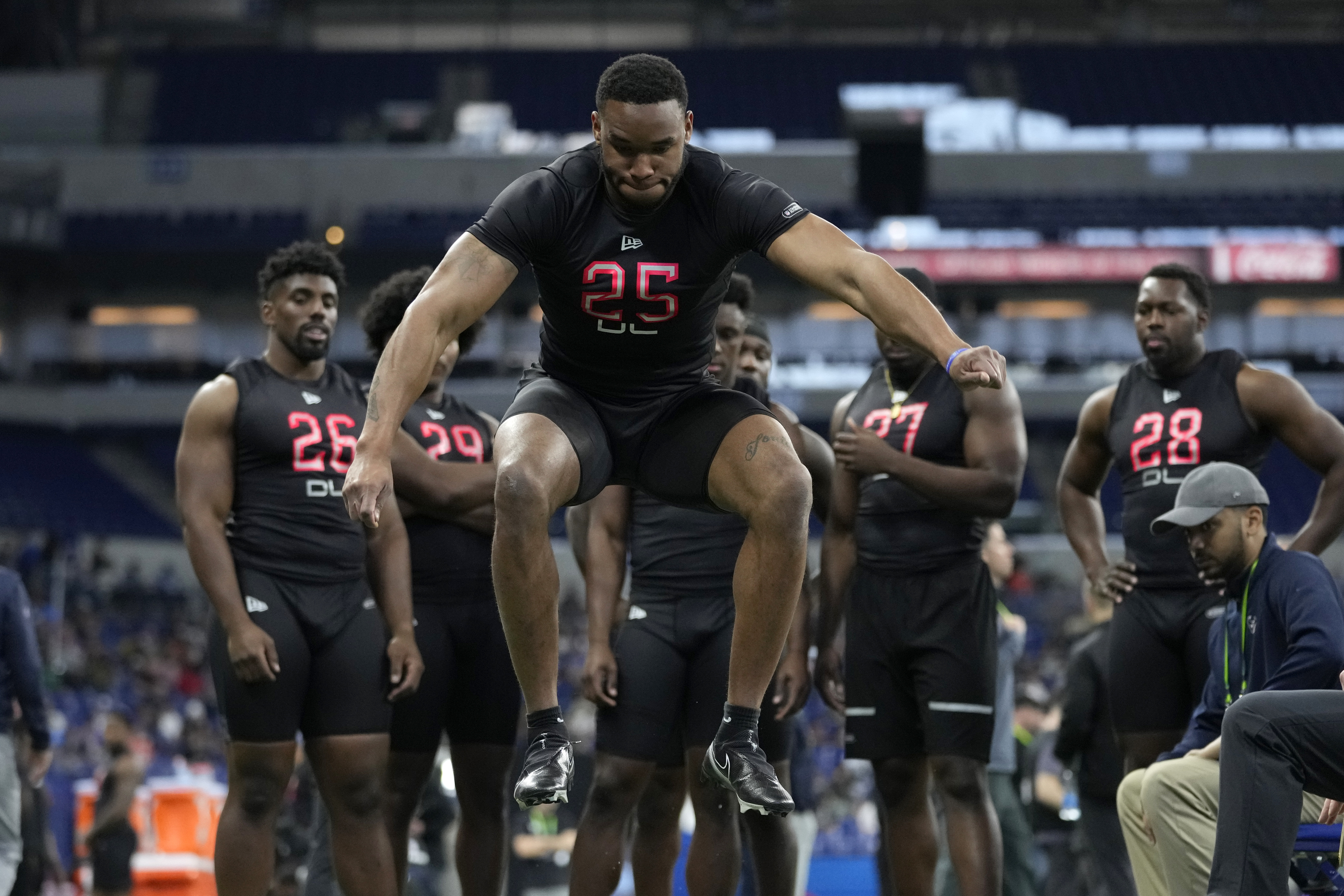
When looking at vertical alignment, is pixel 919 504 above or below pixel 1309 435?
below

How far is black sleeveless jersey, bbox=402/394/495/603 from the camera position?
547 centimetres

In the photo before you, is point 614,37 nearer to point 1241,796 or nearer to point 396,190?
point 396,190

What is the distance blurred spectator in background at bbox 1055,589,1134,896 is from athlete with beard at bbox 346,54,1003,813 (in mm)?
3025

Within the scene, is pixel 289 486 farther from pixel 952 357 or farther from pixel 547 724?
pixel 952 357

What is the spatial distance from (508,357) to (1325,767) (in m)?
22.3

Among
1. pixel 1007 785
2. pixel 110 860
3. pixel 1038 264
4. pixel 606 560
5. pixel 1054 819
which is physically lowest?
pixel 110 860

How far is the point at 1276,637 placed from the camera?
4.58m

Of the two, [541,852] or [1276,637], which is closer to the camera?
[1276,637]

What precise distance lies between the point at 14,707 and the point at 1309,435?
5.50 metres

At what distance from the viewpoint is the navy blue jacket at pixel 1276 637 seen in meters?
4.39

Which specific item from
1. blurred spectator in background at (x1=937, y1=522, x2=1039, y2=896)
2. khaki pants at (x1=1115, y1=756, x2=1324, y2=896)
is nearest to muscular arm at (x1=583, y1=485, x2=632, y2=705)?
khaki pants at (x1=1115, y1=756, x2=1324, y2=896)

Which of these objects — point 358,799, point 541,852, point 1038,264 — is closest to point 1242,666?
point 358,799

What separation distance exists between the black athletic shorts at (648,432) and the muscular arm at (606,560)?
0.89 meters

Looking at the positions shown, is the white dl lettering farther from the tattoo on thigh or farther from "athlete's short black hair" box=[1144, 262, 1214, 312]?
"athlete's short black hair" box=[1144, 262, 1214, 312]
